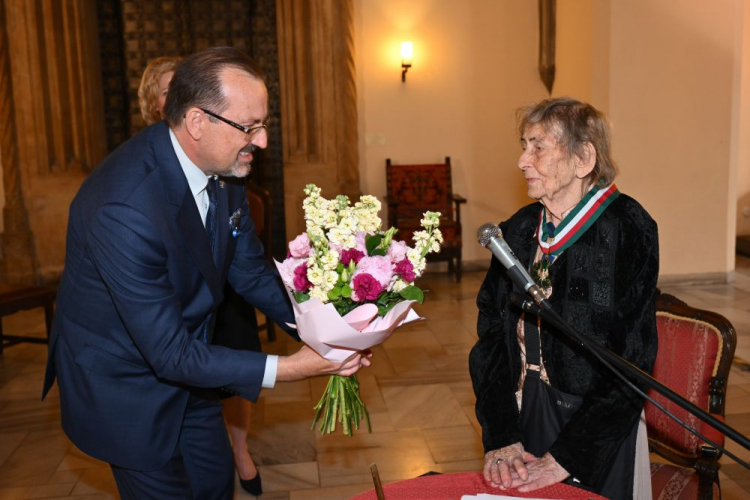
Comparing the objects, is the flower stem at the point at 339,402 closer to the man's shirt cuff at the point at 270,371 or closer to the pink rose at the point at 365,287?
the man's shirt cuff at the point at 270,371

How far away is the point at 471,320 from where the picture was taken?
718 centimetres

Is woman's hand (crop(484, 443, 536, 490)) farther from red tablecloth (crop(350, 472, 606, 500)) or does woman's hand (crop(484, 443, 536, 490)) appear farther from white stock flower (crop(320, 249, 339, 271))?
white stock flower (crop(320, 249, 339, 271))

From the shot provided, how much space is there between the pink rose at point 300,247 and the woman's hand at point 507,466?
2.56ft

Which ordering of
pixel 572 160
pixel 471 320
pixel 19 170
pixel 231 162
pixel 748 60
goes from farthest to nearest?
1. pixel 748 60
2. pixel 19 170
3. pixel 471 320
4. pixel 572 160
5. pixel 231 162

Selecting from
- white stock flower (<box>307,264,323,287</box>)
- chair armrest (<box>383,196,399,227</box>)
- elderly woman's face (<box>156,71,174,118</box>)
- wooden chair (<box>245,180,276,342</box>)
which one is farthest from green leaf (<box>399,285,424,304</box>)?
chair armrest (<box>383,196,399,227</box>)

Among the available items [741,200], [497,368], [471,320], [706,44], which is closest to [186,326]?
[497,368]

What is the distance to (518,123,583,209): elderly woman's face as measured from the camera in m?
2.41

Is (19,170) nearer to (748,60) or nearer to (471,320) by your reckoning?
(471,320)

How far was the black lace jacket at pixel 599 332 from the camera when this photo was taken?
2.24m

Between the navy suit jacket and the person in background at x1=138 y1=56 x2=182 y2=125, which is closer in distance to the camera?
the navy suit jacket

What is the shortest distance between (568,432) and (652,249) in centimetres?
60

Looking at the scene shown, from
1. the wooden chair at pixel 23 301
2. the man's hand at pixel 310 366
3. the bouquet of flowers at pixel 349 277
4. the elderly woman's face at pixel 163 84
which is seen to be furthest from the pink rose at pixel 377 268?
the wooden chair at pixel 23 301

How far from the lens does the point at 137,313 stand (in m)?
2.07

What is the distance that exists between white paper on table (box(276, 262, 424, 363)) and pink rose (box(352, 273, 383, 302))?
0.05m
